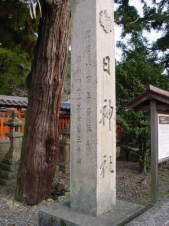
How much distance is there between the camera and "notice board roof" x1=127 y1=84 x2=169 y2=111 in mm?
3344

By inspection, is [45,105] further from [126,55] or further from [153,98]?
[126,55]

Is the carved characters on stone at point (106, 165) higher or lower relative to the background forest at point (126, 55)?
lower

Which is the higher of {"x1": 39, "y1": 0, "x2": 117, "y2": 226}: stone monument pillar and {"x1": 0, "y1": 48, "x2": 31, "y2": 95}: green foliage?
{"x1": 0, "y1": 48, "x2": 31, "y2": 95}: green foliage

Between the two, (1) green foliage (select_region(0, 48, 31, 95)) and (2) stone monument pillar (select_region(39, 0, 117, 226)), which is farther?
(1) green foliage (select_region(0, 48, 31, 95))

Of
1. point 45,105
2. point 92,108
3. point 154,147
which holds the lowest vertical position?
point 154,147

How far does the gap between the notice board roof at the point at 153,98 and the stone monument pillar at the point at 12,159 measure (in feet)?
12.5

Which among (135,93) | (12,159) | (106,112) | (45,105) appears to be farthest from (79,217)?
(135,93)

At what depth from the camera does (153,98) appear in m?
3.48

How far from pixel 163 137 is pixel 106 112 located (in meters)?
1.67

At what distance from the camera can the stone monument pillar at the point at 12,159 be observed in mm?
5682

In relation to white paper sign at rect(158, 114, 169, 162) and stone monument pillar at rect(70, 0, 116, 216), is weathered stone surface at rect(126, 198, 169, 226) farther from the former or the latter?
white paper sign at rect(158, 114, 169, 162)

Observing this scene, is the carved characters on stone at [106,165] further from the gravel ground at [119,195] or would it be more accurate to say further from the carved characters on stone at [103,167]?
the gravel ground at [119,195]

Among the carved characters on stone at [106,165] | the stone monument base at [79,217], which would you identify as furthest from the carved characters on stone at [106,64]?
the stone monument base at [79,217]

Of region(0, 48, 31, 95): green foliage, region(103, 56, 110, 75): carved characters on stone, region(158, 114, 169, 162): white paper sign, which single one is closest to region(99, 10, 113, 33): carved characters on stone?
region(103, 56, 110, 75): carved characters on stone
